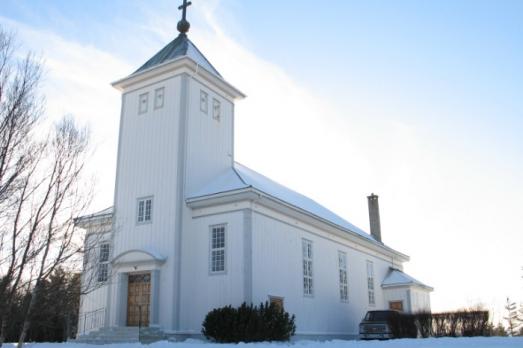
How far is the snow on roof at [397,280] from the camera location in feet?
111

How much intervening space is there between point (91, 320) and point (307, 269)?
9.76 meters

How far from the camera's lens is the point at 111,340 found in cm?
2050

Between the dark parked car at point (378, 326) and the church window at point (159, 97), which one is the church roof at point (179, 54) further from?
the dark parked car at point (378, 326)

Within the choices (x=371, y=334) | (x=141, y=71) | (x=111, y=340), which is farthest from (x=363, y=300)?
(x=141, y=71)

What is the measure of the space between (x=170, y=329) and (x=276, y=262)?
5042 millimetres

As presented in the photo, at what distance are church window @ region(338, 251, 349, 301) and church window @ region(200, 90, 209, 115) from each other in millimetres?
10751

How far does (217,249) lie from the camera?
21.3 metres

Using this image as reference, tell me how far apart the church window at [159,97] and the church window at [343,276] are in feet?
40.6

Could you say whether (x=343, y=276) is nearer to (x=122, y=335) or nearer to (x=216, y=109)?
(x=216, y=109)

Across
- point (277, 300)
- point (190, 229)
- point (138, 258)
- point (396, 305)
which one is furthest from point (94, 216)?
point (396, 305)

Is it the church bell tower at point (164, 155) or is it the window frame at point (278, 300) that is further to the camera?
the window frame at point (278, 300)

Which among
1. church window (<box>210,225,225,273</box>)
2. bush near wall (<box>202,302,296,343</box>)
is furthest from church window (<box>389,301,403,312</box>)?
church window (<box>210,225,225,273</box>)

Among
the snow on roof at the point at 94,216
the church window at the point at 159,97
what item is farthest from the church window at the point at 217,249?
the church window at the point at 159,97

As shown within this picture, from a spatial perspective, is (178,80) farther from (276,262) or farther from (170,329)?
(170,329)
